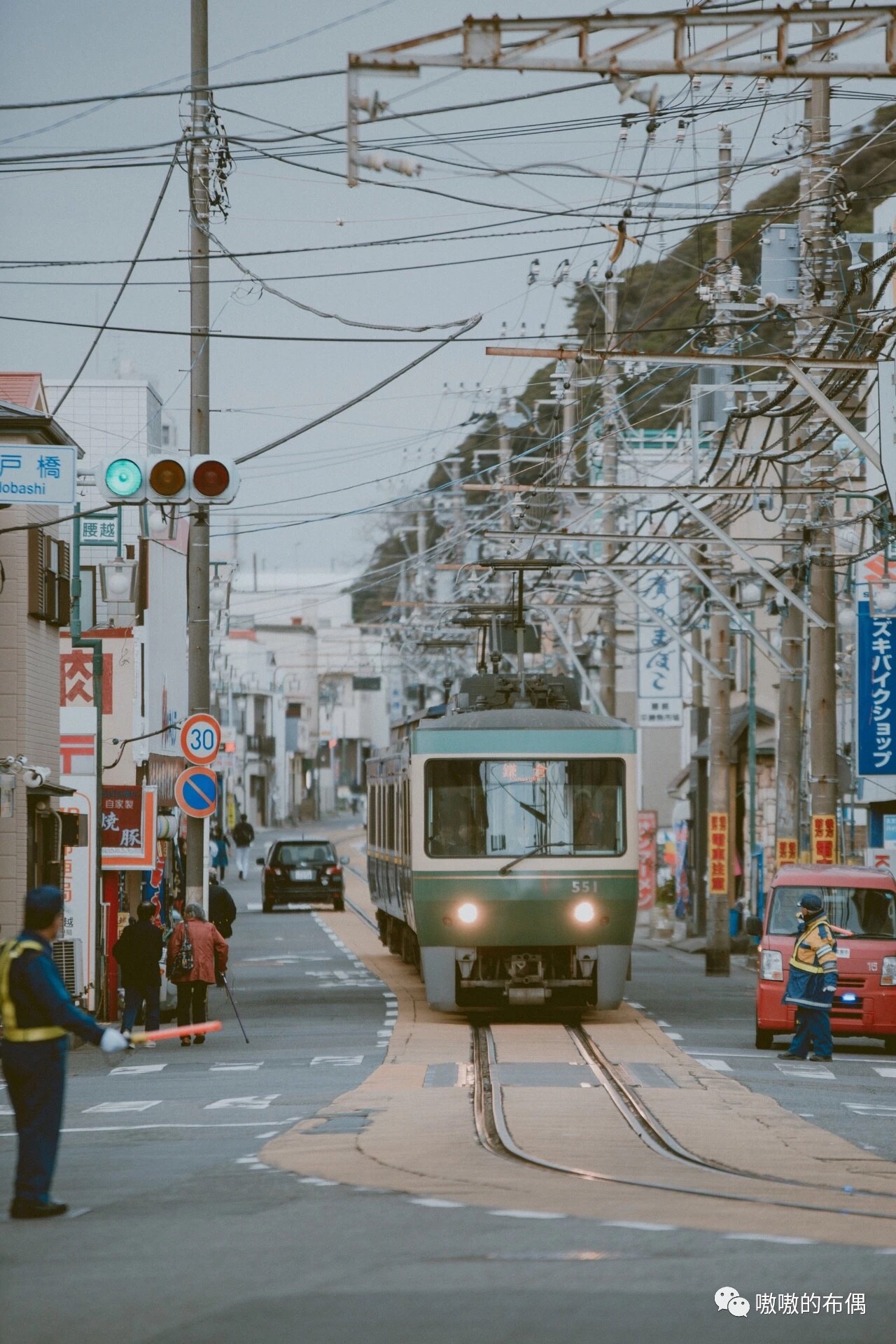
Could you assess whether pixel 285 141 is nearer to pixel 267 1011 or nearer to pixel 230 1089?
pixel 230 1089

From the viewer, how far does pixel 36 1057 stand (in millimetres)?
9375

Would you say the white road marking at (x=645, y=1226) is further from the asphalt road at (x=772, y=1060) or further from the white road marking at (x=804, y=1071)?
the white road marking at (x=804, y=1071)

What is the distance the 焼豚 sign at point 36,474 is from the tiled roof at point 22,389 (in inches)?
354

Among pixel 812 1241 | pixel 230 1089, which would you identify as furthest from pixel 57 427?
pixel 812 1241

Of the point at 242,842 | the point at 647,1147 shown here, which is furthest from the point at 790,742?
the point at 242,842

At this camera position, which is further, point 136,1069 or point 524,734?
point 524,734

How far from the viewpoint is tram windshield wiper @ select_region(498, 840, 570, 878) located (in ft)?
68.5

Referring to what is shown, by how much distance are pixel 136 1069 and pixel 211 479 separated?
607cm

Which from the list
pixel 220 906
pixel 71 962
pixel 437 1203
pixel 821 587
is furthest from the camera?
pixel 220 906

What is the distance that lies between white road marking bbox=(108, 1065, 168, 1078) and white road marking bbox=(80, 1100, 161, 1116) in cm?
247

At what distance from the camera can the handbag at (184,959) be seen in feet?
69.2

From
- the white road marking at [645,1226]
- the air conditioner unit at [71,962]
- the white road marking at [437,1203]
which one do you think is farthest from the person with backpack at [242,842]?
the white road marking at [645,1226]

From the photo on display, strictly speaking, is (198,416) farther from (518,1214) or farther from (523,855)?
(518,1214)

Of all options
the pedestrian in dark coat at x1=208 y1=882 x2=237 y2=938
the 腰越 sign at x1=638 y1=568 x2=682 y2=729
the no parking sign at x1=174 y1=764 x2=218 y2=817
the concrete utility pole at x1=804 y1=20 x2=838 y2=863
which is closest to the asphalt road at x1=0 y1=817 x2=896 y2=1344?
the no parking sign at x1=174 y1=764 x2=218 y2=817
